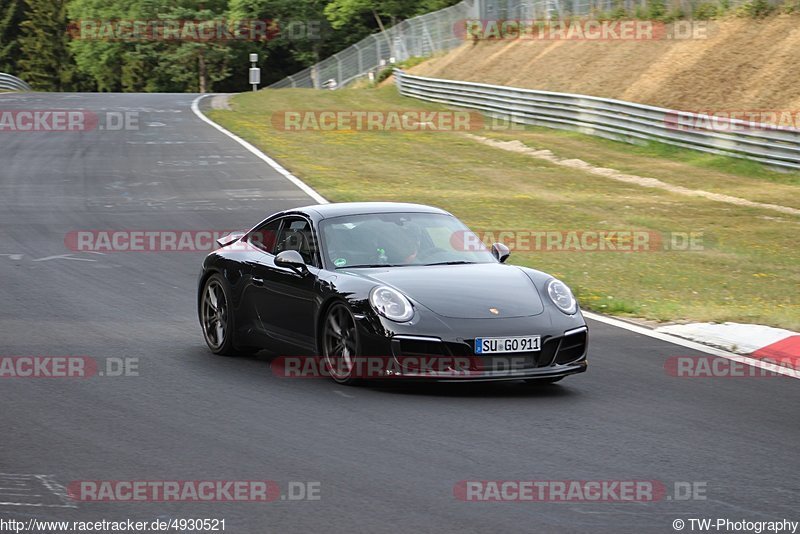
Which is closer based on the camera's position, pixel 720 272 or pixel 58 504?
pixel 58 504

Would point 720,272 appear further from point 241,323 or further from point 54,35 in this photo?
point 54,35

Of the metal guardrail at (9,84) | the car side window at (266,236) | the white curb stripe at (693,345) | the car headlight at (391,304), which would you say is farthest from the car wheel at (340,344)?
the metal guardrail at (9,84)

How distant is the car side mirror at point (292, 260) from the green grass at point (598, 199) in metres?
4.35

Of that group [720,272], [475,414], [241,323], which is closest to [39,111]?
[720,272]

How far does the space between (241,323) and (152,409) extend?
2.28 m

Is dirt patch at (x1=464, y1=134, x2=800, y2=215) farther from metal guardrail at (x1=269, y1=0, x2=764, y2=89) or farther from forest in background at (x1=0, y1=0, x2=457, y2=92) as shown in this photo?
forest in background at (x1=0, y1=0, x2=457, y2=92)

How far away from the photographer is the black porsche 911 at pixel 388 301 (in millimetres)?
8961

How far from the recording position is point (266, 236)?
1109 cm

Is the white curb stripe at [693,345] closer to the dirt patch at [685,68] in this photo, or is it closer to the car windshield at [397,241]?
the car windshield at [397,241]

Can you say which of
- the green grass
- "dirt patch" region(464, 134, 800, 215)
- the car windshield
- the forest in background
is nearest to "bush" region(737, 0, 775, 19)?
the green grass

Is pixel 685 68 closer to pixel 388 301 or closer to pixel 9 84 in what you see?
pixel 388 301

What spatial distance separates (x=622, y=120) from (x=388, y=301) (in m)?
27.5

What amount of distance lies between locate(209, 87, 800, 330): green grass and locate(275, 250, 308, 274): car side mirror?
4.35 metres

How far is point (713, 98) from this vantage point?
114 ft
